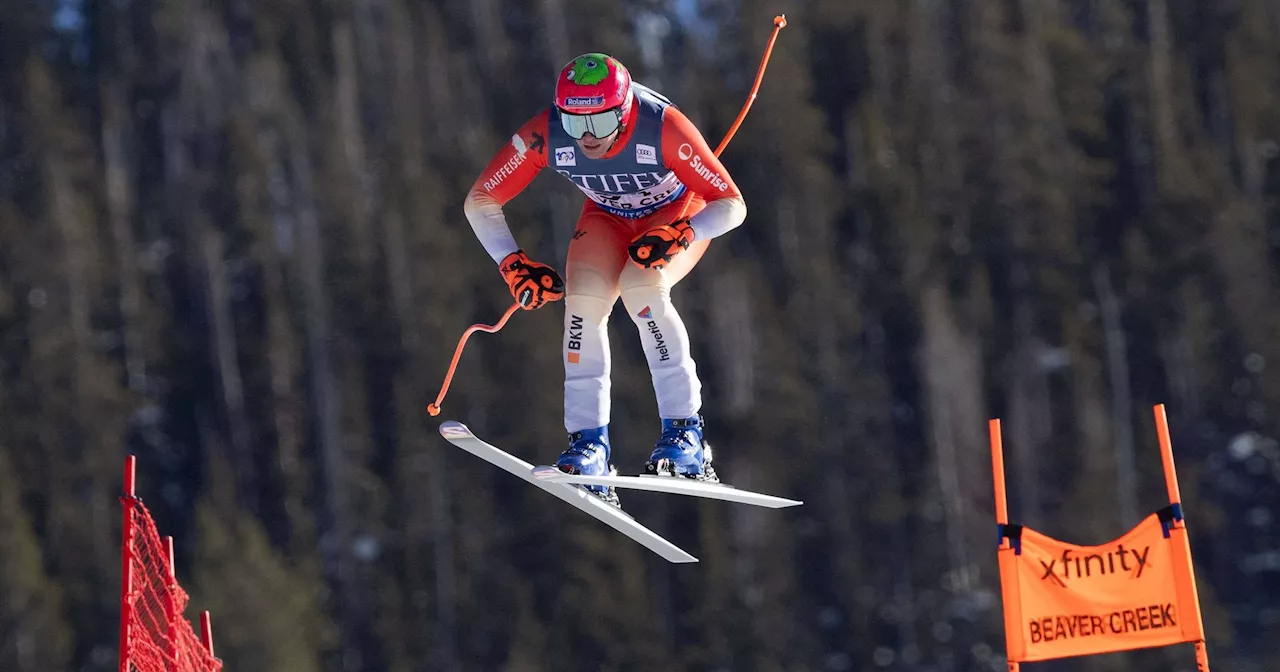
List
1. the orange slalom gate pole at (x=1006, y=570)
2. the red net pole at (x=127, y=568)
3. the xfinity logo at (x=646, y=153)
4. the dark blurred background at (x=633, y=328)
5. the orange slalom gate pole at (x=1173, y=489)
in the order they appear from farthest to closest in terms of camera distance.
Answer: the dark blurred background at (x=633, y=328) < the orange slalom gate pole at (x=1006, y=570) < the xfinity logo at (x=646, y=153) < the orange slalom gate pole at (x=1173, y=489) < the red net pole at (x=127, y=568)

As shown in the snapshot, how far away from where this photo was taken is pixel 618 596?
27656 mm

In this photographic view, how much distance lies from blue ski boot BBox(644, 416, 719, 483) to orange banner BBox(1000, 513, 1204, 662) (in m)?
1.22

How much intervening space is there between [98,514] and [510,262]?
24.1 m

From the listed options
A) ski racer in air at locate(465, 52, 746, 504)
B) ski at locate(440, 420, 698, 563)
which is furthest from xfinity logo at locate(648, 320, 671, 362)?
ski at locate(440, 420, 698, 563)

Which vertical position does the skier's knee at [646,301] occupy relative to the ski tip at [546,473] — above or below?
above

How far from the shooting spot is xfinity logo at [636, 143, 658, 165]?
776 centimetres

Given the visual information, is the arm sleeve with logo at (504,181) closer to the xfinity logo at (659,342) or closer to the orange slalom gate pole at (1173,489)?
the xfinity logo at (659,342)

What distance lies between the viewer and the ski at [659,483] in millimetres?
7711

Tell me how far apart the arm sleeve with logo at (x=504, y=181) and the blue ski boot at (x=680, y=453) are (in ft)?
3.07

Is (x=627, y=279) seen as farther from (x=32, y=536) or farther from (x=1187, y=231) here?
(x=1187, y=231)

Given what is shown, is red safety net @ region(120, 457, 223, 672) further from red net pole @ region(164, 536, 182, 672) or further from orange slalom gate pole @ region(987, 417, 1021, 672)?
orange slalom gate pole @ region(987, 417, 1021, 672)

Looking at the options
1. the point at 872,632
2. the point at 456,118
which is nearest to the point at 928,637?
the point at 872,632

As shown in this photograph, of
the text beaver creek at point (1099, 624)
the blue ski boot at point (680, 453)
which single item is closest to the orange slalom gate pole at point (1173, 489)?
the text beaver creek at point (1099, 624)

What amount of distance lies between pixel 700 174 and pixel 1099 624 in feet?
7.61
